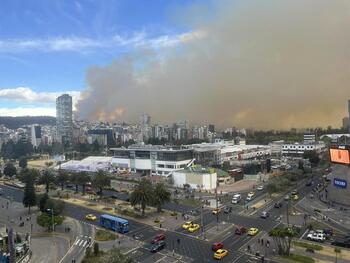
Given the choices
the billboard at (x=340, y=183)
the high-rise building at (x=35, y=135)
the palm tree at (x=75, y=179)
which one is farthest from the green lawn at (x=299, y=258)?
the high-rise building at (x=35, y=135)

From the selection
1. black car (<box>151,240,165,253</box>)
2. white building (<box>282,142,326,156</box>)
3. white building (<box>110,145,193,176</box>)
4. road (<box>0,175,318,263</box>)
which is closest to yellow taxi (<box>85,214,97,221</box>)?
road (<box>0,175,318,263</box>)

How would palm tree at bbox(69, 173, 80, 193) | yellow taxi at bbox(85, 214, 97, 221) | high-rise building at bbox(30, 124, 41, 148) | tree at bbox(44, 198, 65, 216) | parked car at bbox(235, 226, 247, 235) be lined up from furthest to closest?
high-rise building at bbox(30, 124, 41, 148)
palm tree at bbox(69, 173, 80, 193)
yellow taxi at bbox(85, 214, 97, 221)
tree at bbox(44, 198, 65, 216)
parked car at bbox(235, 226, 247, 235)

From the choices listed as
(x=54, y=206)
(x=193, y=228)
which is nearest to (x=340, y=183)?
(x=193, y=228)

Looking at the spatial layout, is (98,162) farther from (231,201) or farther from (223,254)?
(223,254)

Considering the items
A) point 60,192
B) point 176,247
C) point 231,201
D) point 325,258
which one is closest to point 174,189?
point 231,201

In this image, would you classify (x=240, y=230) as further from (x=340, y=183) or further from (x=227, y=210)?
(x=340, y=183)

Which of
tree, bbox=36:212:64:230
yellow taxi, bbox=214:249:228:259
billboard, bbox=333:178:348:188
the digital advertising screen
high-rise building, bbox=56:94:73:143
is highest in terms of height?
high-rise building, bbox=56:94:73:143

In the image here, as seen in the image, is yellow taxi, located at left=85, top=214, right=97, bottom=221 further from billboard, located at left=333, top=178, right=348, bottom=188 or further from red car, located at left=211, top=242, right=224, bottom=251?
billboard, located at left=333, top=178, right=348, bottom=188
